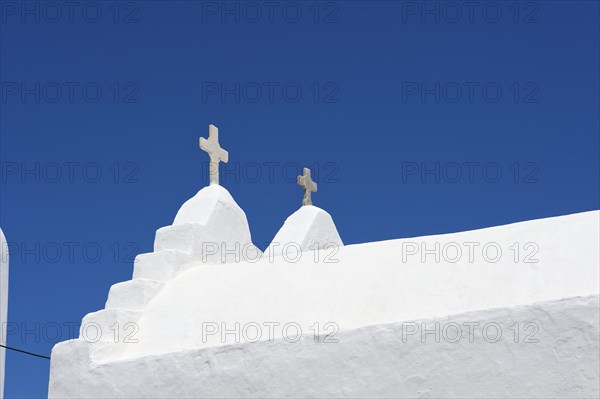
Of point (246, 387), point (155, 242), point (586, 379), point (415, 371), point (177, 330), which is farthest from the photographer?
point (155, 242)

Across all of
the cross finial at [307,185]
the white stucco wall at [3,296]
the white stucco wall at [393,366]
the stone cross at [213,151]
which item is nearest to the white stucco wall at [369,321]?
the white stucco wall at [393,366]

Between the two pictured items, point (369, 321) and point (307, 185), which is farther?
point (307, 185)

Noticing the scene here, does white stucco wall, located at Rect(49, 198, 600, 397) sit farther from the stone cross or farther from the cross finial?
the cross finial

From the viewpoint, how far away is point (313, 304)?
1029 centimetres

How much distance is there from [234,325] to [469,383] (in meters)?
3.02

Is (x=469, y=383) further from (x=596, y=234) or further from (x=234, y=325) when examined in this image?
(x=234, y=325)

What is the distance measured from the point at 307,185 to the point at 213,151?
2755 mm

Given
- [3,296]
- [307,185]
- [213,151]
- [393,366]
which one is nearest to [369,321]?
[393,366]

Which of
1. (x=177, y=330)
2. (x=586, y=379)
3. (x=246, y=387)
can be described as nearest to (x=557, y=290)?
(x=586, y=379)

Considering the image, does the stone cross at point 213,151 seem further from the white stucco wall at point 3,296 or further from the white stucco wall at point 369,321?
the white stucco wall at point 3,296

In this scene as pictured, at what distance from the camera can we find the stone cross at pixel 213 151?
14.1m

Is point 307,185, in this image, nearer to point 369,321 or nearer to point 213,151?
point 213,151

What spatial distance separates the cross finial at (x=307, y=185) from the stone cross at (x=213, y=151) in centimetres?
222

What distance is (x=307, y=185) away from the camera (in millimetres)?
16453
